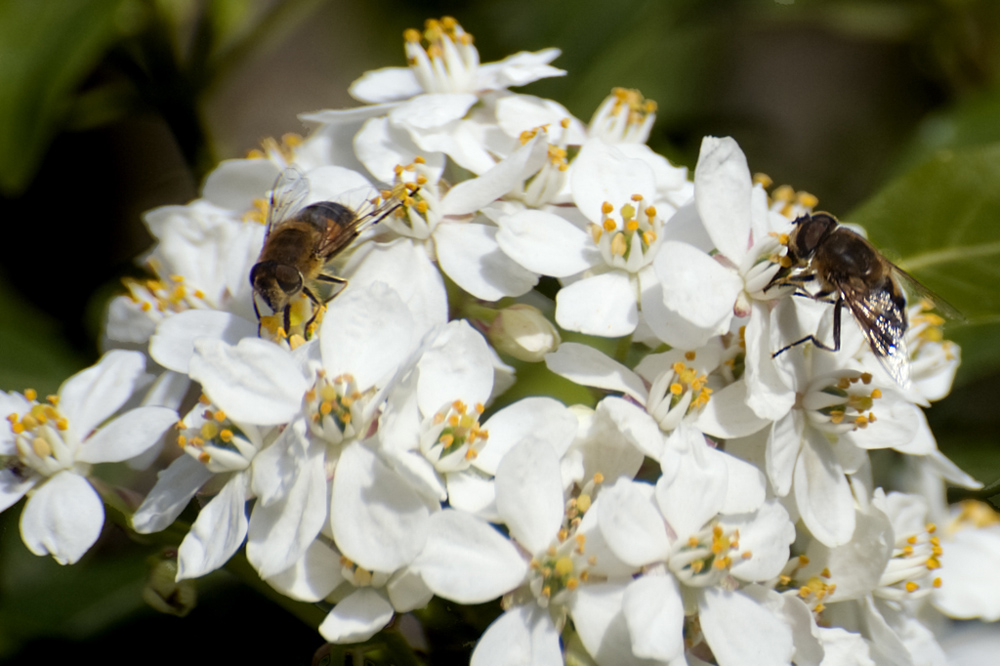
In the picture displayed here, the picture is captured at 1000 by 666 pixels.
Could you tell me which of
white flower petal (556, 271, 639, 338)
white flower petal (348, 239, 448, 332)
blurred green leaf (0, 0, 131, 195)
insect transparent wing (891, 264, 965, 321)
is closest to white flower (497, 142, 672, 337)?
white flower petal (556, 271, 639, 338)

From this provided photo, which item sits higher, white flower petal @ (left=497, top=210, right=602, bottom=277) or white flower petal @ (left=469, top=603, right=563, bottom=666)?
white flower petal @ (left=497, top=210, right=602, bottom=277)

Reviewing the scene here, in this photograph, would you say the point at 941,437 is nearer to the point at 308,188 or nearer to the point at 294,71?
the point at 308,188

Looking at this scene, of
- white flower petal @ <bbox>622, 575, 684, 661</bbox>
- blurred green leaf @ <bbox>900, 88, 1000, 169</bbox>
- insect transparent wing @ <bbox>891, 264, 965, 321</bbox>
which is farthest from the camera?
blurred green leaf @ <bbox>900, 88, 1000, 169</bbox>

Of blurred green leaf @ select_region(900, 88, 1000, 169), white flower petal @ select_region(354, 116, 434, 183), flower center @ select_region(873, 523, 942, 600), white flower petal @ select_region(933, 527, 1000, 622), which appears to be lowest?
white flower petal @ select_region(933, 527, 1000, 622)

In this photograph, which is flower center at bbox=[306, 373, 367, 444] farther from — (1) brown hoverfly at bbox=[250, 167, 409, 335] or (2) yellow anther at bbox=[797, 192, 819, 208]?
(2) yellow anther at bbox=[797, 192, 819, 208]

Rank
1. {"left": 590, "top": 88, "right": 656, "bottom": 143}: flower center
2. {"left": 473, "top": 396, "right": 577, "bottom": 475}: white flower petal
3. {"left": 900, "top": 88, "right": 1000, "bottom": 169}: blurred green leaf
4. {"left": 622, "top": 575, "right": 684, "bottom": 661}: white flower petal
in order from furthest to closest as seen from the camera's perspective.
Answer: {"left": 900, "top": 88, "right": 1000, "bottom": 169}: blurred green leaf < {"left": 590, "top": 88, "right": 656, "bottom": 143}: flower center < {"left": 473, "top": 396, "right": 577, "bottom": 475}: white flower petal < {"left": 622, "top": 575, "right": 684, "bottom": 661}: white flower petal

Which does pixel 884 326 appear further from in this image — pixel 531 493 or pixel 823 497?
pixel 531 493

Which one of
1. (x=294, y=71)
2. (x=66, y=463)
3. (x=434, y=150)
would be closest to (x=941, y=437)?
(x=434, y=150)
